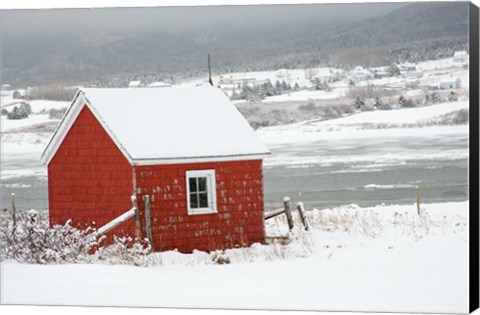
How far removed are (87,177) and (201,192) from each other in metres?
1.52

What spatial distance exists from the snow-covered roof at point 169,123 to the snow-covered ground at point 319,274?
1231 millimetres

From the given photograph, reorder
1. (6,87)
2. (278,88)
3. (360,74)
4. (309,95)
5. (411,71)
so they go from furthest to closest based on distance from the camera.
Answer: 1. (6,87)
2. (278,88)
3. (309,95)
4. (360,74)
5. (411,71)

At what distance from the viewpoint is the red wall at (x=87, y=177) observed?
→ 1552cm

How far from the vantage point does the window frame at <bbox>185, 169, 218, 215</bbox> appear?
15.5m

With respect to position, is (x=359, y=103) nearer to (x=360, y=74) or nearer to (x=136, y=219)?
(x=360, y=74)

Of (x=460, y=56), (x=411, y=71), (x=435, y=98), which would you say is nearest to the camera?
(x=460, y=56)

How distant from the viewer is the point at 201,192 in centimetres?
1558

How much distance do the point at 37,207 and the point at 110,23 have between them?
8.35ft

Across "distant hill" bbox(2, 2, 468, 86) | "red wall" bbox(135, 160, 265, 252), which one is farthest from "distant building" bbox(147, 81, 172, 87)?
"red wall" bbox(135, 160, 265, 252)

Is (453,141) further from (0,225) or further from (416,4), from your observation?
(0,225)

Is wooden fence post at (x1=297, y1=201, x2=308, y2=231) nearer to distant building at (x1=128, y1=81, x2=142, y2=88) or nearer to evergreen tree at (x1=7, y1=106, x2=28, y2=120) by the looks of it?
distant building at (x1=128, y1=81, x2=142, y2=88)

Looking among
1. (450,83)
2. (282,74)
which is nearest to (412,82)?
(450,83)

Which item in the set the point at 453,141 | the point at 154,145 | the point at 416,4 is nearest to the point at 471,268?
the point at 453,141

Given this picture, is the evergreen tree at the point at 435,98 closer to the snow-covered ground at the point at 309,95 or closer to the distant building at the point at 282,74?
the snow-covered ground at the point at 309,95
